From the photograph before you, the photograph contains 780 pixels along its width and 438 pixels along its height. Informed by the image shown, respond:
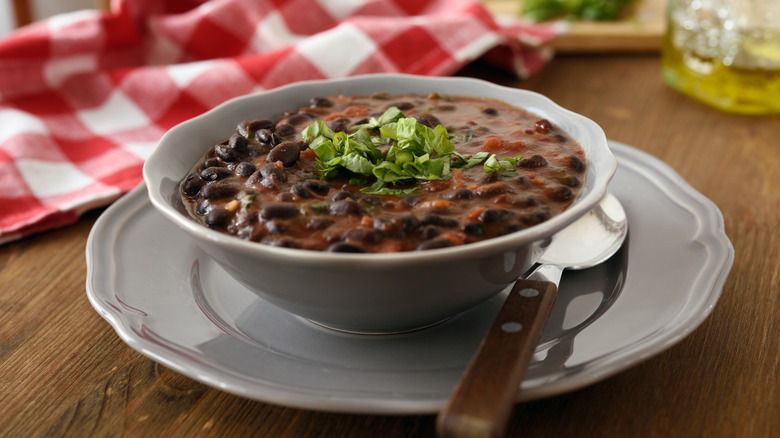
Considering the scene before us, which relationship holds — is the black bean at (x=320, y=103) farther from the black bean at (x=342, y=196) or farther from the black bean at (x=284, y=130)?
the black bean at (x=342, y=196)

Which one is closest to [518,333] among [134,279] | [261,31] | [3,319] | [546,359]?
[546,359]

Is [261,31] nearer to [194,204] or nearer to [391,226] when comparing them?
[194,204]

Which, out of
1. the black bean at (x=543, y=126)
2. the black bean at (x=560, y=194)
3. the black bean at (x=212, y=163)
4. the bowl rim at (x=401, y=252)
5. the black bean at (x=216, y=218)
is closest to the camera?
the bowl rim at (x=401, y=252)

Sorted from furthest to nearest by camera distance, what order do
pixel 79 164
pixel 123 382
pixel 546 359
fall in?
1. pixel 79 164
2. pixel 123 382
3. pixel 546 359

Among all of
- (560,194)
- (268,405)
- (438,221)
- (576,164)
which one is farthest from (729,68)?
(268,405)

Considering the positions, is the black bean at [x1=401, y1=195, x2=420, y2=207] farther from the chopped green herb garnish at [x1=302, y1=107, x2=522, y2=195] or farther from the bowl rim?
the bowl rim

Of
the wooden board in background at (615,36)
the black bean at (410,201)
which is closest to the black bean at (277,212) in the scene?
the black bean at (410,201)
